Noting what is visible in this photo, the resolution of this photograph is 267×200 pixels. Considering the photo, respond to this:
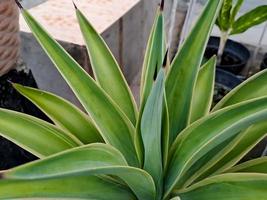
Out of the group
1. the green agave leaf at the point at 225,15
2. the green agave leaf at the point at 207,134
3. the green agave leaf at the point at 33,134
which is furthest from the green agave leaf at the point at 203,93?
the green agave leaf at the point at 225,15

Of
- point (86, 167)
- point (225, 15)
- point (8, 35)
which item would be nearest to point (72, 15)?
point (8, 35)

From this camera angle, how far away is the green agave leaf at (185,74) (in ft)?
1.79

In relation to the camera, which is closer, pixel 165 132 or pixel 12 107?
pixel 165 132

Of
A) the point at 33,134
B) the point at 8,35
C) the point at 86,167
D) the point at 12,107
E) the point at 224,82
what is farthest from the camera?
the point at 224,82

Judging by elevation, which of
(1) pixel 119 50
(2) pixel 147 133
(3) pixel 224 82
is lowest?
(3) pixel 224 82

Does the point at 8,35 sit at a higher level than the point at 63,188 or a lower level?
higher

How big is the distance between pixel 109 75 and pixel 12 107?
410 mm

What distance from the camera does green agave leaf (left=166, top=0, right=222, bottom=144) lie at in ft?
1.79

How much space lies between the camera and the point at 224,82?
1.30m

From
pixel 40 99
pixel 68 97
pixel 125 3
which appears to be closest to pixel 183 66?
pixel 40 99

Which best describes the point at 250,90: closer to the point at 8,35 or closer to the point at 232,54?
the point at 8,35

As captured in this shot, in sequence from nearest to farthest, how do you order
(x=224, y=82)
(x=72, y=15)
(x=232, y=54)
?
(x=72, y=15) → (x=224, y=82) → (x=232, y=54)

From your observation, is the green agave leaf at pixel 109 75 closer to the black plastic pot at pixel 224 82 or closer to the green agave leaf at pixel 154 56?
the green agave leaf at pixel 154 56

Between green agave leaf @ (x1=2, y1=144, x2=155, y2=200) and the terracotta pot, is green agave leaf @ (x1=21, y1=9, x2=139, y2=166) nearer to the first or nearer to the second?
green agave leaf @ (x1=2, y1=144, x2=155, y2=200)
